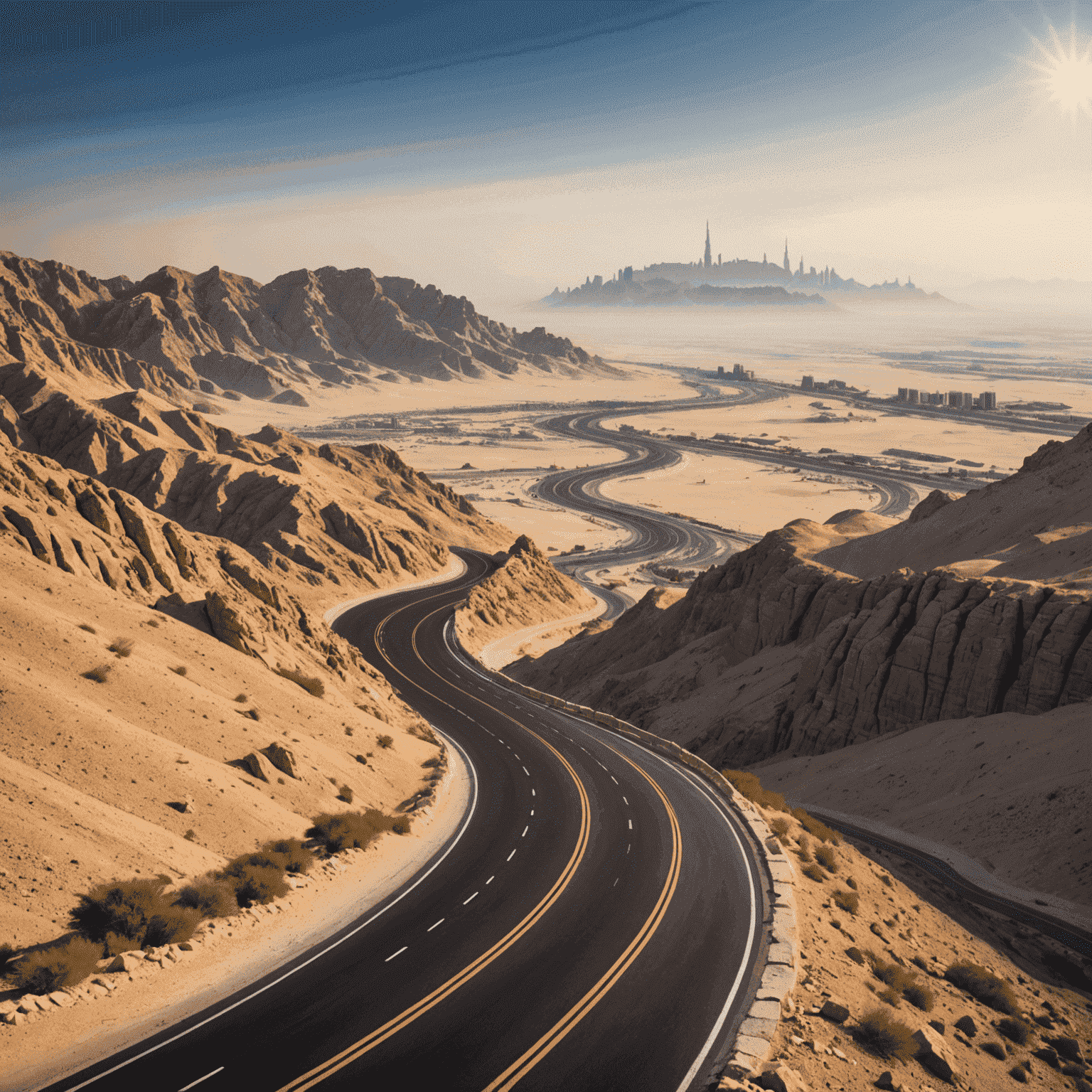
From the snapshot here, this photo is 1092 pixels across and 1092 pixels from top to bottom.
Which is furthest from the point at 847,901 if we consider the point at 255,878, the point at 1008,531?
the point at 1008,531

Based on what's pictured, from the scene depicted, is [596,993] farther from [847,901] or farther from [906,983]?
[847,901]

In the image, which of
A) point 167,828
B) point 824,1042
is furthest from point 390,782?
point 824,1042

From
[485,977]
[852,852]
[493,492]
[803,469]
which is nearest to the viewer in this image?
[485,977]

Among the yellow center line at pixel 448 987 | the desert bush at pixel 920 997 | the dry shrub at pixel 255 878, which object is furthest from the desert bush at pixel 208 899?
the desert bush at pixel 920 997

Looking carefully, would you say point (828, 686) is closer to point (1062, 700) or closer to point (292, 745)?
point (1062, 700)

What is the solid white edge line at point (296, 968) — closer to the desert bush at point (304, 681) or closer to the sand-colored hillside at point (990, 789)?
the desert bush at point (304, 681)
